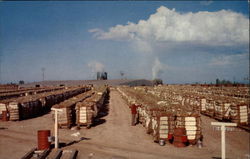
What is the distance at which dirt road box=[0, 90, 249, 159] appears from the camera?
12.5 meters

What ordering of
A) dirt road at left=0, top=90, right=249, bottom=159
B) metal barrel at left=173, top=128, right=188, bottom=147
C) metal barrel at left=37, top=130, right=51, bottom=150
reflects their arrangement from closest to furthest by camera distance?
dirt road at left=0, top=90, right=249, bottom=159, metal barrel at left=37, top=130, right=51, bottom=150, metal barrel at left=173, top=128, right=188, bottom=147

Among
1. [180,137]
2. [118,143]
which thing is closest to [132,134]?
[118,143]

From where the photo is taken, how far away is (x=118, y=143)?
14.7 meters

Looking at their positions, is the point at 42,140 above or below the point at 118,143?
above

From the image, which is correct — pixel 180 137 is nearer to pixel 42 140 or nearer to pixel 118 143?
pixel 118 143

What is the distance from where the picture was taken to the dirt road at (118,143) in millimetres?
12531

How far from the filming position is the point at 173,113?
14.7 m

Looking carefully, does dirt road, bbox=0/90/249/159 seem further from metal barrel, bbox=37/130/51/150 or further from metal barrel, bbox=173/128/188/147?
metal barrel, bbox=37/130/51/150

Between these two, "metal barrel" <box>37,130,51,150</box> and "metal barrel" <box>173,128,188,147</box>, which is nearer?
"metal barrel" <box>37,130,51,150</box>

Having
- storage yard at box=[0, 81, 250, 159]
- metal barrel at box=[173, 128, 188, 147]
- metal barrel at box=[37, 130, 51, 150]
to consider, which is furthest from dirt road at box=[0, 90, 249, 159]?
metal barrel at box=[37, 130, 51, 150]

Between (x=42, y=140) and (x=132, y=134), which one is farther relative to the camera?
(x=132, y=134)

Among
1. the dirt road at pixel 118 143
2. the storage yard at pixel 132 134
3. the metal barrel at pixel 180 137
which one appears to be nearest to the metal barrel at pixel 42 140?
the storage yard at pixel 132 134

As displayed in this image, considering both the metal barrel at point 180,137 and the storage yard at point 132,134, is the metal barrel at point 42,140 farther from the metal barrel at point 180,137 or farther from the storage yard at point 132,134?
the metal barrel at point 180,137

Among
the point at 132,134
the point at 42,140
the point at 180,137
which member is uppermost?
the point at 42,140
